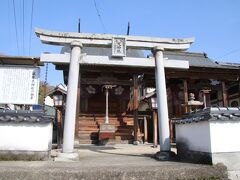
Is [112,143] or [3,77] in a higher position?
[3,77]

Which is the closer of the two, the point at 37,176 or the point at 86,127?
the point at 37,176

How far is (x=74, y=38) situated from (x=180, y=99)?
12.5 meters

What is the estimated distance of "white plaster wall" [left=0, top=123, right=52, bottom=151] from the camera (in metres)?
6.58

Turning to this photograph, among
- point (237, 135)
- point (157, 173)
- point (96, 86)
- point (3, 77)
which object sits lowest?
point (157, 173)

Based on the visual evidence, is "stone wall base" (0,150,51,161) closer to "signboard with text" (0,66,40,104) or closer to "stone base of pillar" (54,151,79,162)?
"stone base of pillar" (54,151,79,162)

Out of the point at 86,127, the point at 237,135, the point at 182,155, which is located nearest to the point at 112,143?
the point at 86,127

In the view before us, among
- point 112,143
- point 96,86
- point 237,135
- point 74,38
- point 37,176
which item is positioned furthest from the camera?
point 96,86

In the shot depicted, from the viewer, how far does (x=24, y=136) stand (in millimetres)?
6633

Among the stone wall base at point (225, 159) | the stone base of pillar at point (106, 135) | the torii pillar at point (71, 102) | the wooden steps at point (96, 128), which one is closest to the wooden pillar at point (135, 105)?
the wooden steps at point (96, 128)

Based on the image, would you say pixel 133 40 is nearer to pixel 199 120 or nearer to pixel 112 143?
pixel 199 120

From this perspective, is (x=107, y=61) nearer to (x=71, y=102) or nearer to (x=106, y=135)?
(x=71, y=102)

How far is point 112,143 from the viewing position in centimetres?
1423

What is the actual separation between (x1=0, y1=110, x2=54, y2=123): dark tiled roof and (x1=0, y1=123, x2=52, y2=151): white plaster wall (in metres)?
0.14

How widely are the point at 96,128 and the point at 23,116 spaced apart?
917 cm
